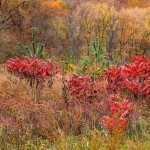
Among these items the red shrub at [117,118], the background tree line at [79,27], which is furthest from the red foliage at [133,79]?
the background tree line at [79,27]

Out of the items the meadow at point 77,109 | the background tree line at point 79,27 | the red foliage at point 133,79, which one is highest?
the red foliage at point 133,79

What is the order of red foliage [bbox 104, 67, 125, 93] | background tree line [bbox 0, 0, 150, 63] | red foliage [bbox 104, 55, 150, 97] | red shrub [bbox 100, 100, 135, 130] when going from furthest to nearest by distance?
background tree line [bbox 0, 0, 150, 63], red foliage [bbox 104, 67, 125, 93], red foliage [bbox 104, 55, 150, 97], red shrub [bbox 100, 100, 135, 130]

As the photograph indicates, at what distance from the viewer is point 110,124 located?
668 centimetres

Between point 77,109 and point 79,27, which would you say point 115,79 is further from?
point 79,27

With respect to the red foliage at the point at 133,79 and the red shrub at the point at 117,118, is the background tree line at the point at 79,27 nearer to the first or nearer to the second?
the red foliage at the point at 133,79

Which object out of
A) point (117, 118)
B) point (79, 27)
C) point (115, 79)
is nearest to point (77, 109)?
point (117, 118)

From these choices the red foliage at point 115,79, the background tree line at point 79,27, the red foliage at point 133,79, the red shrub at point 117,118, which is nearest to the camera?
the red shrub at point 117,118

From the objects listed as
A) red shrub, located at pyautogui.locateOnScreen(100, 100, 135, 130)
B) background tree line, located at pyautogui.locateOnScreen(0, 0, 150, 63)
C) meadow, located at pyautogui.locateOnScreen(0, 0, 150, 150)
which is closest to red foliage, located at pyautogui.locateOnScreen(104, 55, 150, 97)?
meadow, located at pyautogui.locateOnScreen(0, 0, 150, 150)

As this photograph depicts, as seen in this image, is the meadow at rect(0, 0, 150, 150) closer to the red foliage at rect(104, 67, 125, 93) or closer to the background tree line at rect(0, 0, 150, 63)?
the red foliage at rect(104, 67, 125, 93)

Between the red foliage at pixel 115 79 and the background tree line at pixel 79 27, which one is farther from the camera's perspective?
the background tree line at pixel 79 27

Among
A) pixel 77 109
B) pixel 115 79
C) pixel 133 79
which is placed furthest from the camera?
pixel 115 79

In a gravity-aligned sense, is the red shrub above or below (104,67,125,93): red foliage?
above

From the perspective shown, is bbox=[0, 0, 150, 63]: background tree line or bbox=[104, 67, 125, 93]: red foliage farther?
bbox=[0, 0, 150, 63]: background tree line

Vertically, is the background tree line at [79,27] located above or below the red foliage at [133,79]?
below
